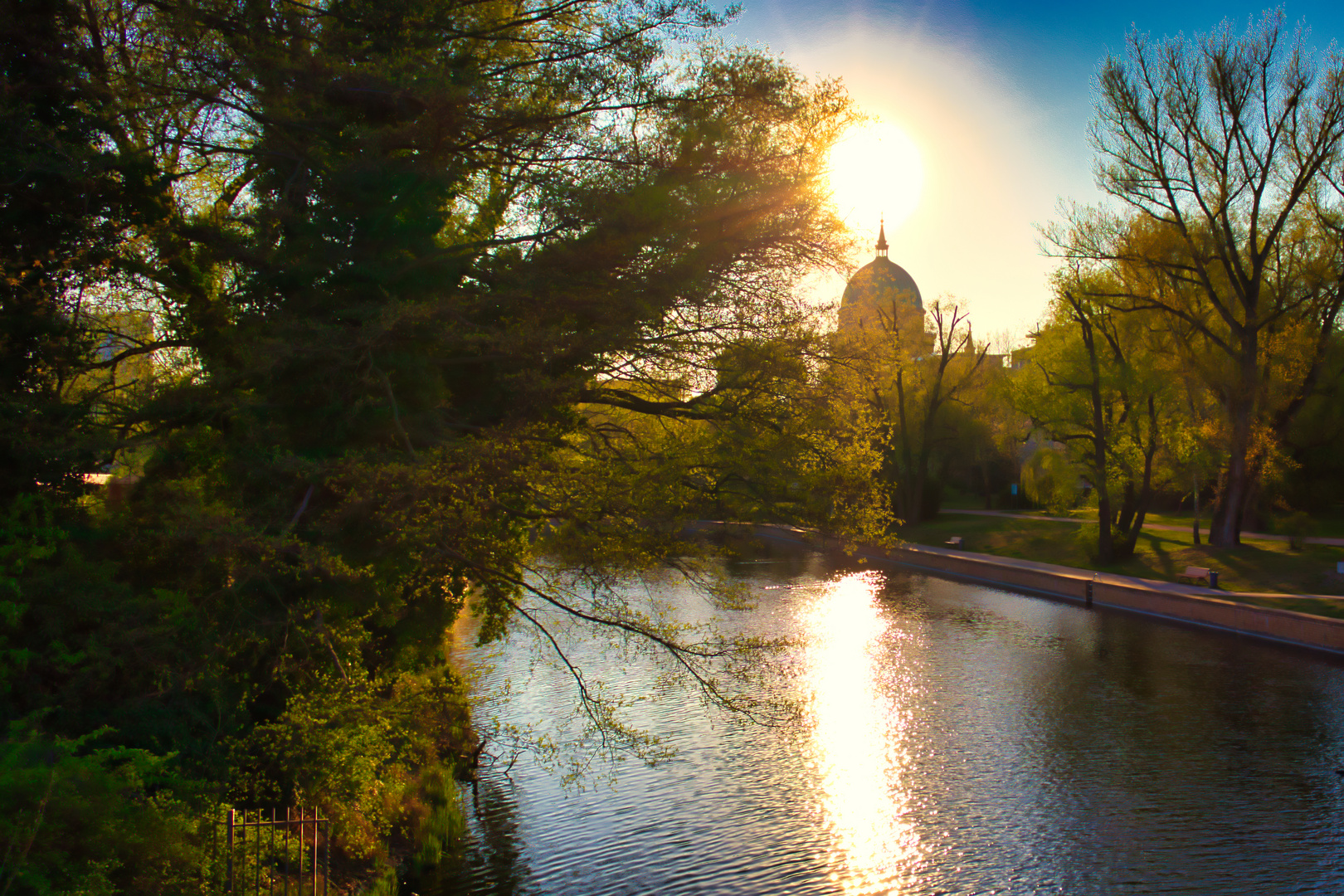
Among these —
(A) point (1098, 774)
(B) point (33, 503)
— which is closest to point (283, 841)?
(B) point (33, 503)

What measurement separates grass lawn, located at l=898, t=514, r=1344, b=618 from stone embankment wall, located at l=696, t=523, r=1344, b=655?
3.09 feet

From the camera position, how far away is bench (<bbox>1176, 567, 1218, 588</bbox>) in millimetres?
24516

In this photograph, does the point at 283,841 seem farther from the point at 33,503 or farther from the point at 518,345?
the point at 518,345

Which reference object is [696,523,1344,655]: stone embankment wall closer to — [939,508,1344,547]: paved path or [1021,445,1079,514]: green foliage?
[1021,445,1079,514]: green foliage

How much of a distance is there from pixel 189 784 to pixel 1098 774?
11144 millimetres

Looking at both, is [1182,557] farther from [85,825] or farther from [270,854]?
[85,825]

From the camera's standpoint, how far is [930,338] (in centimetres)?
4231

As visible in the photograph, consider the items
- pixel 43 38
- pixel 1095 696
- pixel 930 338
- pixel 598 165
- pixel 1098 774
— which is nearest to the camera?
A: pixel 43 38

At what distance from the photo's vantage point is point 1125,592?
25.1 meters

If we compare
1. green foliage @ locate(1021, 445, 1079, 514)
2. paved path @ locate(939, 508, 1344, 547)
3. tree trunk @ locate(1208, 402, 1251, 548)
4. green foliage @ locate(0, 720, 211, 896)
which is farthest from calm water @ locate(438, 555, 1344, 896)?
green foliage @ locate(1021, 445, 1079, 514)

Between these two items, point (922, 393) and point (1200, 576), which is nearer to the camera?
point (1200, 576)

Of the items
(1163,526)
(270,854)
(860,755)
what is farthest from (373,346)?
(1163,526)

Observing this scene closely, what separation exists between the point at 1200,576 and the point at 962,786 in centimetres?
1699

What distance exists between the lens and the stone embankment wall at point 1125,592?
19234 millimetres
